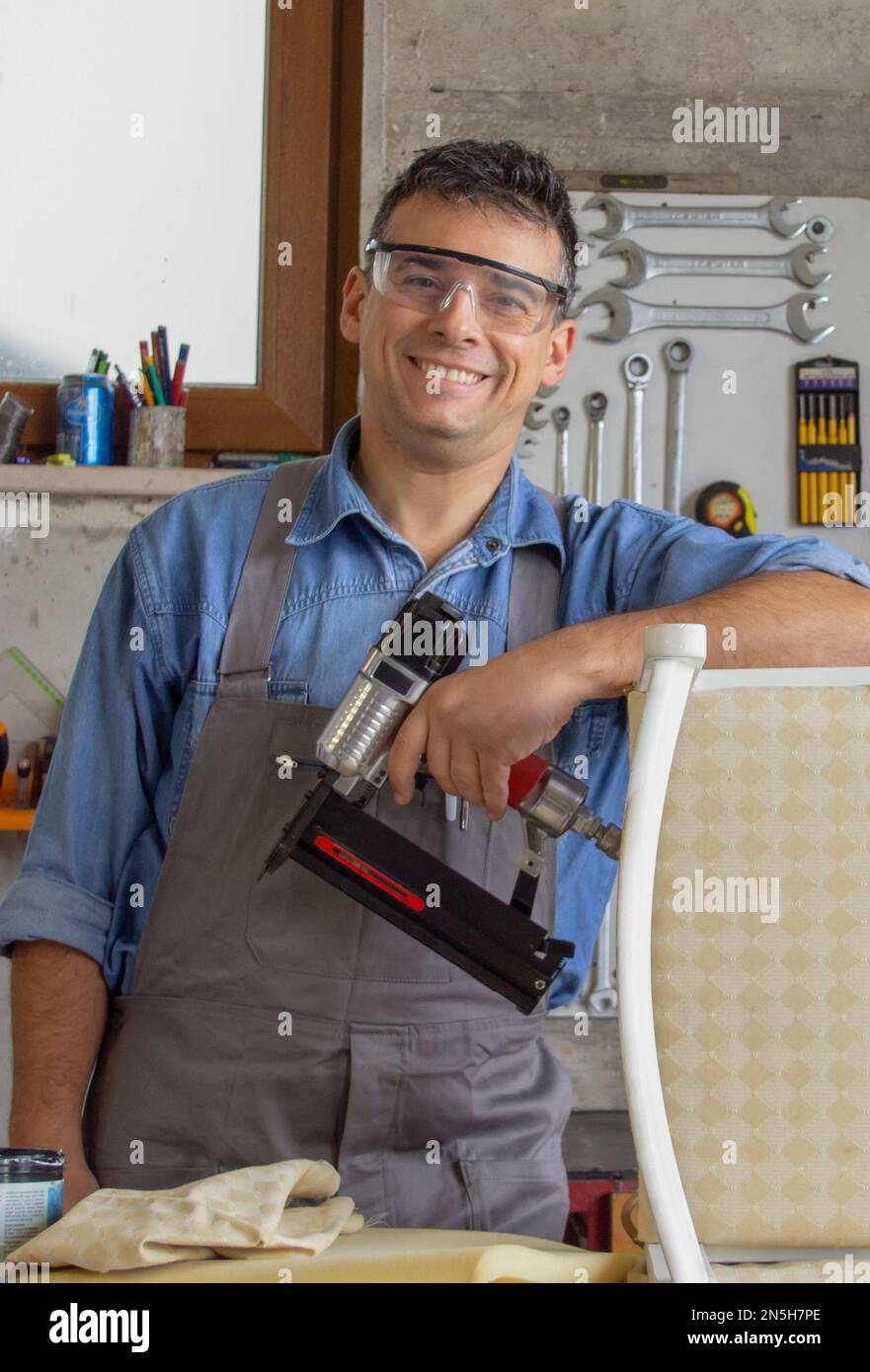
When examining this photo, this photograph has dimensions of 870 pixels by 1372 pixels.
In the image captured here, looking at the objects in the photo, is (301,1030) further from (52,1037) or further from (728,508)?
(728,508)

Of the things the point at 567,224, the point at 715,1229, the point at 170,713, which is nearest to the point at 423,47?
the point at 567,224

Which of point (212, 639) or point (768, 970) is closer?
point (768, 970)

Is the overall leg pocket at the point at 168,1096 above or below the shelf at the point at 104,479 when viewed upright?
below

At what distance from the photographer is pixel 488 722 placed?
1.09 m

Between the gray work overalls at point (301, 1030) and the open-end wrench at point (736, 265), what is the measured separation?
4.05 ft

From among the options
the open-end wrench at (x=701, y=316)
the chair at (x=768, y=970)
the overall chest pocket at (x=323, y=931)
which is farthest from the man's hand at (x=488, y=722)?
the open-end wrench at (x=701, y=316)

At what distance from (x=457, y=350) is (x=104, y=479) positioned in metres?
0.95

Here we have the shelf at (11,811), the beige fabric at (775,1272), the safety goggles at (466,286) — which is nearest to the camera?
the beige fabric at (775,1272)

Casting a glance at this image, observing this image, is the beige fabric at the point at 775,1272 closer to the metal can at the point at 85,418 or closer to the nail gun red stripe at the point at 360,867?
the nail gun red stripe at the point at 360,867

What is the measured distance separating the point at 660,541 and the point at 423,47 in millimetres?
1367

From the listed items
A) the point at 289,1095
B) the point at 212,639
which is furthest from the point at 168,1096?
the point at 212,639

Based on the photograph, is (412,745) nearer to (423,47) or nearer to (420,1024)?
(420,1024)

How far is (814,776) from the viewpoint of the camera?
0.98 metres

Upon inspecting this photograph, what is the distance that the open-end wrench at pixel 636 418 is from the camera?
2359 millimetres
